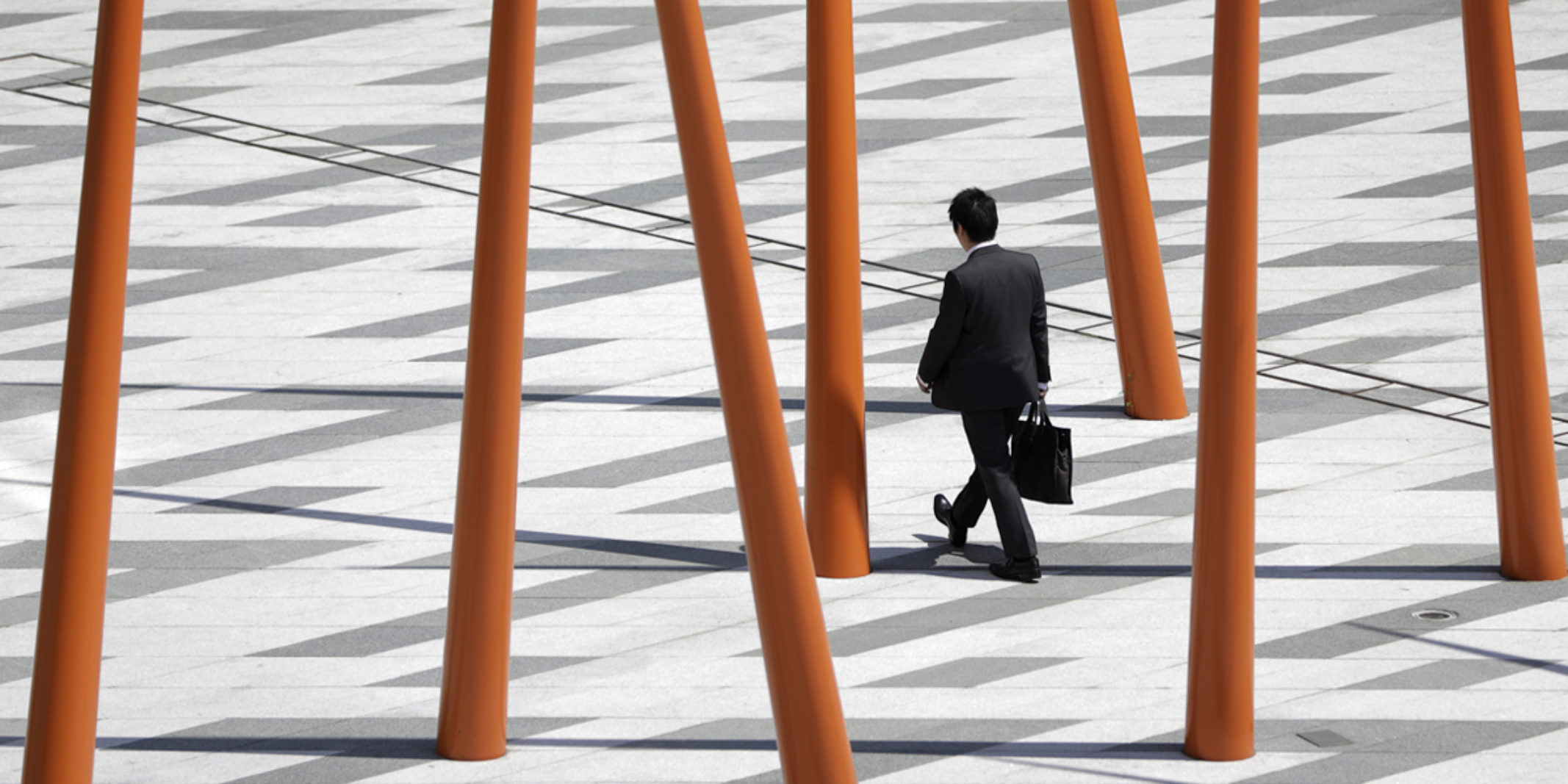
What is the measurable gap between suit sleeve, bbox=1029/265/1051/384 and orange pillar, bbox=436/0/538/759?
2.35m

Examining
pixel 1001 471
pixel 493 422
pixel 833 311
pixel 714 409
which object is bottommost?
pixel 1001 471

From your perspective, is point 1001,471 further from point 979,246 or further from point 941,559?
point 979,246

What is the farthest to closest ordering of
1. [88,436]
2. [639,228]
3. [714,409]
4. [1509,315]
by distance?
[639,228] → [714,409] → [1509,315] → [88,436]

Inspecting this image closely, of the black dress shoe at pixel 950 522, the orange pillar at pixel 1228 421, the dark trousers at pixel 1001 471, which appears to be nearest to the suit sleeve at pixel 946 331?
the dark trousers at pixel 1001 471

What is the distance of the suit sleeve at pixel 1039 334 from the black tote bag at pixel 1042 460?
17cm

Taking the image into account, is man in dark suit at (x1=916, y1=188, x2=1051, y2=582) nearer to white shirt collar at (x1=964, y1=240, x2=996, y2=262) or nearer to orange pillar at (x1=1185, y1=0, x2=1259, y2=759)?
white shirt collar at (x1=964, y1=240, x2=996, y2=262)

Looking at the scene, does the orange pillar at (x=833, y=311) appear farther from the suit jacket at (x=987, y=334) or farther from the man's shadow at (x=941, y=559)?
the suit jacket at (x=987, y=334)

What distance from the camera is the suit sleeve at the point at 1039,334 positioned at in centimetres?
783

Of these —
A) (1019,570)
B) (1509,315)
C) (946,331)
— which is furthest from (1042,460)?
(1509,315)

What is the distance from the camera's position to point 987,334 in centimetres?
770

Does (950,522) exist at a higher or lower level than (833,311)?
lower

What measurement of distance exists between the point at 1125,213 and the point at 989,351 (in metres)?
2.22

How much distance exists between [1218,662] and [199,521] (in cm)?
475

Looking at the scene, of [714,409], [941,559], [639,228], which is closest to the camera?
[941,559]
